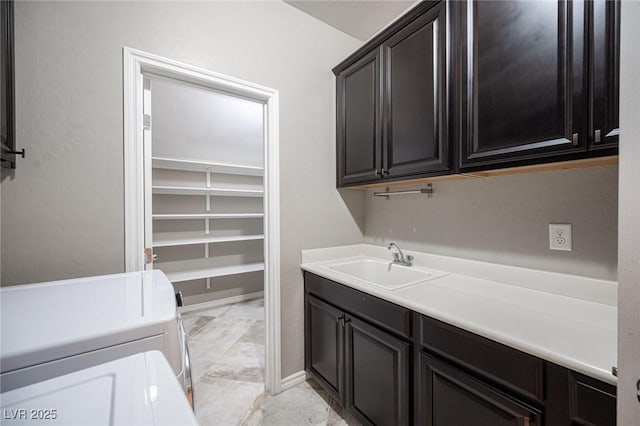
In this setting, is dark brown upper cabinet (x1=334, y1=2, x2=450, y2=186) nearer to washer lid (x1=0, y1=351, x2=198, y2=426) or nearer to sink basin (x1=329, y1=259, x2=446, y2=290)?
sink basin (x1=329, y1=259, x2=446, y2=290)

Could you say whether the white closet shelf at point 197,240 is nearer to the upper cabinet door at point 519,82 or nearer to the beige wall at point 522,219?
the beige wall at point 522,219

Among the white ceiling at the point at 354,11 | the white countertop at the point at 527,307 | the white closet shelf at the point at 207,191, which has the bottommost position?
the white countertop at the point at 527,307

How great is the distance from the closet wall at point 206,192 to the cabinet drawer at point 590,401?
311 cm

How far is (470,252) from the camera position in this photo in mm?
1566

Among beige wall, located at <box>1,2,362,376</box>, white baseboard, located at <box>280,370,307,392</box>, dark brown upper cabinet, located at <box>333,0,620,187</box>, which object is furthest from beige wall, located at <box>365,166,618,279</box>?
beige wall, located at <box>1,2,362,376</box>

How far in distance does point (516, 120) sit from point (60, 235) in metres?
2.06

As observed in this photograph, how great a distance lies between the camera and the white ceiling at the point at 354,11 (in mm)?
1873

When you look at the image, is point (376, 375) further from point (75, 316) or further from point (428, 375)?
point (75, 316)

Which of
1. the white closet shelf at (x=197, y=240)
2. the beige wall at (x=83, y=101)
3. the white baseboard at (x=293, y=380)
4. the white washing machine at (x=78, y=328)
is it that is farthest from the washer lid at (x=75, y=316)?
the white closet shelf at (x=197, y=240)

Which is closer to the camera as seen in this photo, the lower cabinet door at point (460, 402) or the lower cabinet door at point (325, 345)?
the lower cabinet door at point (460, 402)

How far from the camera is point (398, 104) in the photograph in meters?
1.59

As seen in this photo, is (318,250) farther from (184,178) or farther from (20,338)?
(184,178)

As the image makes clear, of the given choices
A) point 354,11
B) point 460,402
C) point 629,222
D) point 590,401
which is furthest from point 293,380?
point 354,11

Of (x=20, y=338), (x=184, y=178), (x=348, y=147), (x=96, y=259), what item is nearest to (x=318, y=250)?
(x=348, y=147)
